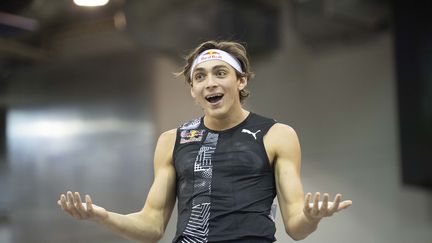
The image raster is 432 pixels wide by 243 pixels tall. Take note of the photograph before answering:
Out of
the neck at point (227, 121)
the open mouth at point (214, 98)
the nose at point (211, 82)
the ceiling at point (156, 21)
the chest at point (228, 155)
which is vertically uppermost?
the ceiling at point (156, 21)

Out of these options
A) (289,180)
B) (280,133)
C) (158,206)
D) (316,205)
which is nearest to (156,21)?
(158,206)

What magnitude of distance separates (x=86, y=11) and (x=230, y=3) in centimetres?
129

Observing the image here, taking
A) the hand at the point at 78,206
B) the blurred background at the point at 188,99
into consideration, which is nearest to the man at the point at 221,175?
the hand at the point at 78,206

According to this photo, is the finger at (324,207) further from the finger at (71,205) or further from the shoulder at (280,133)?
the finger at (71,205)

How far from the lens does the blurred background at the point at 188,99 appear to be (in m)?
5.16

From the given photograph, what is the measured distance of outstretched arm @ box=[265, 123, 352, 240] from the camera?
2.10 m

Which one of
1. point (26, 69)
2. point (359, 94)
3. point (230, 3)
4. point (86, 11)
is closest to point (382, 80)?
point (359, 94)

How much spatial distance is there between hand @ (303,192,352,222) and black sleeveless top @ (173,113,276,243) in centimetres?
20

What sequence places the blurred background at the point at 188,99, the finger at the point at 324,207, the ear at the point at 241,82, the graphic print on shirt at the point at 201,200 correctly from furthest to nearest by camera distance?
1. the blurred background at the point at 188,99
2. the ear at the point at 241,82
3. the graphic print on shirt at the point at 201,200
4. the finger at the point at 324,207

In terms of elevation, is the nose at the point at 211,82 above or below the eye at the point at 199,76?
below

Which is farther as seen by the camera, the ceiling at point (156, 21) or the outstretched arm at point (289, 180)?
the ceiling at point (156, 21)

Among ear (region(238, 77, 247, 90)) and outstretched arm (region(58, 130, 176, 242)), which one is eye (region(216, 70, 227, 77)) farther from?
outstretched arm (region(58, 130, 176, 242))

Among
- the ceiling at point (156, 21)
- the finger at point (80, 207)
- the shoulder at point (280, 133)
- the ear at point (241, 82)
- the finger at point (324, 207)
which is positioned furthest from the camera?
the ceiling at point (156, 21)

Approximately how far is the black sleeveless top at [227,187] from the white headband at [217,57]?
8.1 inches
